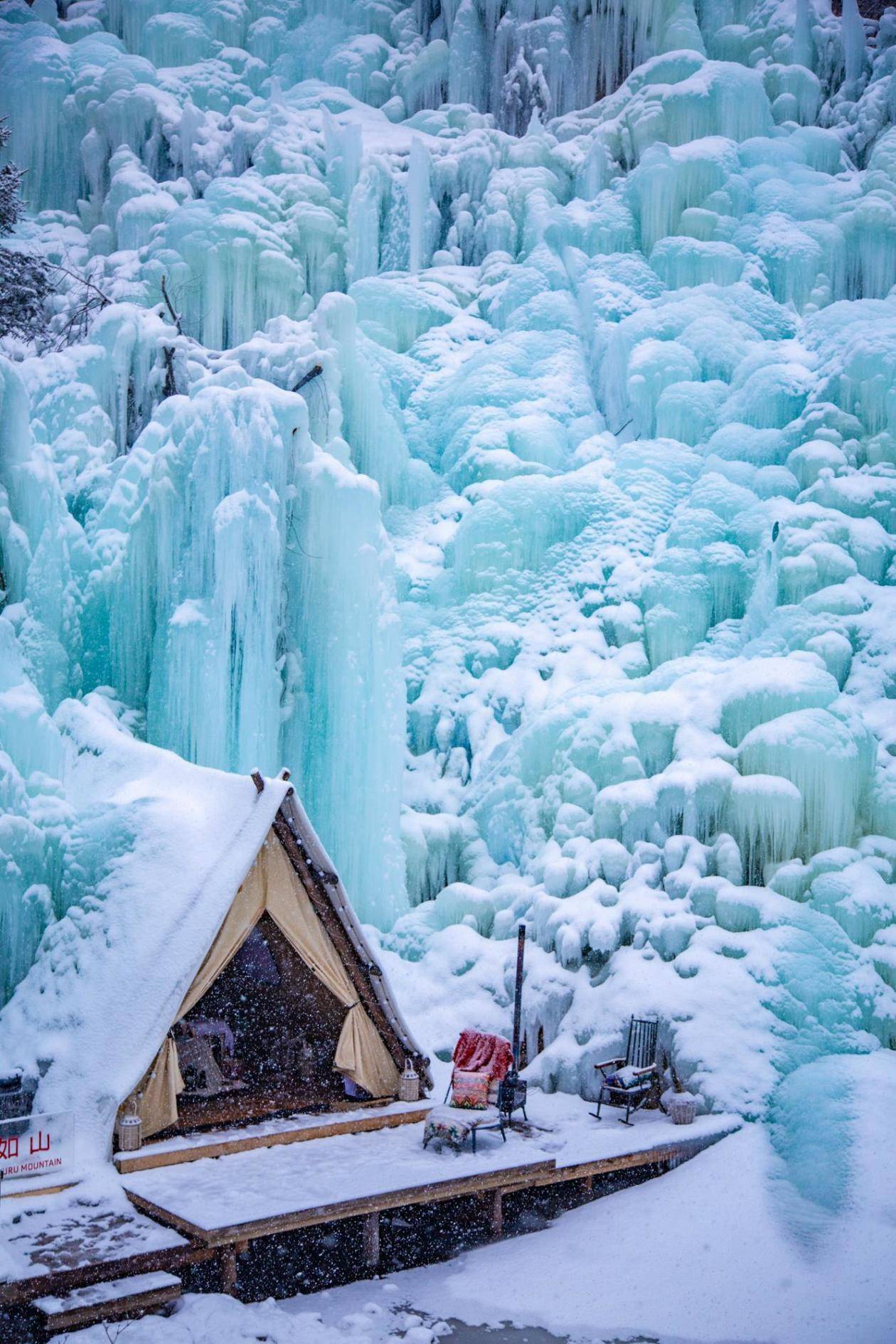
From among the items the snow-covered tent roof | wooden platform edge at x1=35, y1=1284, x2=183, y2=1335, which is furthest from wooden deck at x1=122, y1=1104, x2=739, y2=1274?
the snow-covered tent roof

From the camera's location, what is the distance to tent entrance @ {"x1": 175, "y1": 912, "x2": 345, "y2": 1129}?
8766 mm

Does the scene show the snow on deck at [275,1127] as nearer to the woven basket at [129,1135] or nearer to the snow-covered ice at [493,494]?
the woven basket at [129,1135]

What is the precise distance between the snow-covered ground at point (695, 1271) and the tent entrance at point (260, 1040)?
6.20 ft

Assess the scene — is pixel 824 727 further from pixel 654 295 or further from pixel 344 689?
pixel 654 295

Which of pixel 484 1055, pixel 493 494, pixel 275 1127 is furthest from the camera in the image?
pixel 493 494

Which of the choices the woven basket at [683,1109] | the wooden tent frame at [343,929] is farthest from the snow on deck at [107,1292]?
the woven basket at [683,1109]

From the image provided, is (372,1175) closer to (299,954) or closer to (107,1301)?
(299,954)

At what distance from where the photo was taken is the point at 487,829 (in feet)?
41.1

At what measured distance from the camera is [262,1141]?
8.20 m

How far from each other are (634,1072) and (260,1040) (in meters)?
2.92

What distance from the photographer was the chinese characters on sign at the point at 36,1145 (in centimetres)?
734

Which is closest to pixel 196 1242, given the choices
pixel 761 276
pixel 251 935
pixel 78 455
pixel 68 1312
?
pixel 68 1312

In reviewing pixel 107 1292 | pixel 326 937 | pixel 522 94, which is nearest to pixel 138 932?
pixel 326 937

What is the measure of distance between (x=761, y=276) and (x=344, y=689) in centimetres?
801
